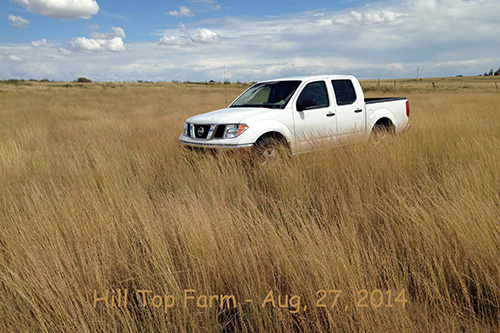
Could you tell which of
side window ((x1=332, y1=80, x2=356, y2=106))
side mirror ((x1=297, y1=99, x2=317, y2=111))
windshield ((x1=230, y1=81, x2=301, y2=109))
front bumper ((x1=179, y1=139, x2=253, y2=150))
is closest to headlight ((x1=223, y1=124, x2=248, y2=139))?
front bumper ((x1=179, y1=139, x2=253, y2=150))

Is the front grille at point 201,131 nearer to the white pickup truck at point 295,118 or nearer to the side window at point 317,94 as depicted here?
the white pickup truck at point 295,118

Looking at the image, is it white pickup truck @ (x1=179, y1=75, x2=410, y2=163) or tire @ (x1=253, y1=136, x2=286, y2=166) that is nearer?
tire @ (x1=253, y1=136, x2=286, y2=166)

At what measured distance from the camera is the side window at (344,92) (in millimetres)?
7105

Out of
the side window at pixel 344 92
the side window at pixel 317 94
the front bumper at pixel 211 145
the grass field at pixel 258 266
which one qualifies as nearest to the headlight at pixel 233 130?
the front bumper at pixel 211 145

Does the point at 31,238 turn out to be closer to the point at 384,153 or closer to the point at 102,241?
the point at 102,241

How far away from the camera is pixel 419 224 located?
2.84 meters

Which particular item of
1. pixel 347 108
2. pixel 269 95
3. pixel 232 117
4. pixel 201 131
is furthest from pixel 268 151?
pixel 347 108

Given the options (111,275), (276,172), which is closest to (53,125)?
(276,172)

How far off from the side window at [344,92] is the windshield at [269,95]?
0.97m

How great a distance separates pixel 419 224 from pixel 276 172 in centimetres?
249

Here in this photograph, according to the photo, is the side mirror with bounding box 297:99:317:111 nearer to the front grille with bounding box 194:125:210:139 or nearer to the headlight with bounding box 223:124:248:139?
the headlight with bounding box 223:124:248:139

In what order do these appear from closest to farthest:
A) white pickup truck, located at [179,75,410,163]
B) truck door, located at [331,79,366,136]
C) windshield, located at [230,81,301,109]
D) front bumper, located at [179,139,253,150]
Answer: front bumper, located at [179,139,253,150]
white pickup truck, located at [179,75,410,163]
windshield, located at [230,81,301,109]
truck door, located at [331,79,366,136]

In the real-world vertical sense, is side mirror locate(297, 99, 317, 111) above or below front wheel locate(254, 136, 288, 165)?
above

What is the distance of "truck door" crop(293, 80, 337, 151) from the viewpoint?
620cm
